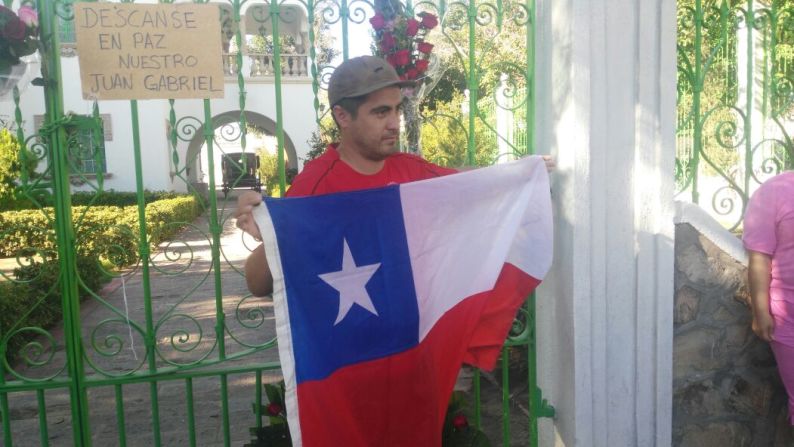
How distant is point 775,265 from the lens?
2.85 meters

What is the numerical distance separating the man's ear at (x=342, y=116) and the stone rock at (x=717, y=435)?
2.16 metres

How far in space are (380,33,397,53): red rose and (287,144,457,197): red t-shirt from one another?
485 millimetres

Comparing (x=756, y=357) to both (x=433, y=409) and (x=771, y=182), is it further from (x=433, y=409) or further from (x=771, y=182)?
(x=433, y=409)

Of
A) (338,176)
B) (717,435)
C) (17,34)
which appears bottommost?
(717,435)

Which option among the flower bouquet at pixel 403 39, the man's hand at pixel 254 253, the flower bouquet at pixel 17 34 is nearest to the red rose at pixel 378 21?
the flower bouquet at pixel 403 39

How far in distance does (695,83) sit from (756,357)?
1.35m

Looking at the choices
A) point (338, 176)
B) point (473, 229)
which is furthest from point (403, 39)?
point (473, 229)

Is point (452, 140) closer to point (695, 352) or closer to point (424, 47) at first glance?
point (424, 47)

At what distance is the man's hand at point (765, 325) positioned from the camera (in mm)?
2854

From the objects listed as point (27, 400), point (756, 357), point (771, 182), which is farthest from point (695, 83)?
point (27, 400)

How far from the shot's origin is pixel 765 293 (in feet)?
9.32

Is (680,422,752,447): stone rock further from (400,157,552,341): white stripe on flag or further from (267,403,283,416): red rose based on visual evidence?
(267,403,283,416): red rose

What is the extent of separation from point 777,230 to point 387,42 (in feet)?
6.16

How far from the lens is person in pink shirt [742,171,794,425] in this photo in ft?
9.18
